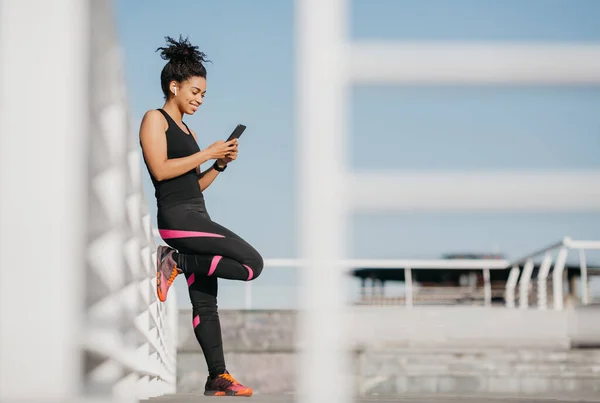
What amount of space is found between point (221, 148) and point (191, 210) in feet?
0.89

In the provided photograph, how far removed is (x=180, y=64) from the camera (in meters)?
4.03

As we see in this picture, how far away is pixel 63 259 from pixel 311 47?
0.55 metres

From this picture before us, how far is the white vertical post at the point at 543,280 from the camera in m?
9.20

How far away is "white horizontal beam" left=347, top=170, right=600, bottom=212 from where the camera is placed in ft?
5.13

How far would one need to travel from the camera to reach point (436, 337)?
1.71 meters

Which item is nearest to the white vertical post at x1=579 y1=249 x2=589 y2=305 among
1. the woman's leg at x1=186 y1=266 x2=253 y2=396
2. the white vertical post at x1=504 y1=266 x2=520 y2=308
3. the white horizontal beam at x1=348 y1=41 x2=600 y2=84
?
the white vertical post at x1=504 y1=266 x2=520 y2=308

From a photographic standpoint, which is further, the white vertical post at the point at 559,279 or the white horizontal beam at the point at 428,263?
the white horizontal beam at the point at 428,263

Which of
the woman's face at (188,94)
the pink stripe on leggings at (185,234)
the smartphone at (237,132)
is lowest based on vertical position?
the pink stripe on leggings at (185,234)

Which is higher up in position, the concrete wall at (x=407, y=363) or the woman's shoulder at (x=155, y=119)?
the woman's shoulder at (x=155, y=119)

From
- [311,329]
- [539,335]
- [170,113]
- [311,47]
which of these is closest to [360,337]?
[311,329]

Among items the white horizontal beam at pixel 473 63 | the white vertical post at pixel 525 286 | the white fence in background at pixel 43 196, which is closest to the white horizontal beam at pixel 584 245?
the white vertical post at pixel 525 286

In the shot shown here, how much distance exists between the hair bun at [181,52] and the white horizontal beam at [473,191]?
2609 millimetres

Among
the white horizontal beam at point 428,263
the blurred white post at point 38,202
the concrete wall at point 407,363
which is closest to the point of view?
the blurred white post at point 38,202

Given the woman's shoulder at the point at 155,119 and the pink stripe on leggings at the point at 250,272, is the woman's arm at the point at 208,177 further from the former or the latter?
the pink stripe on leggings at the point at 250,272
